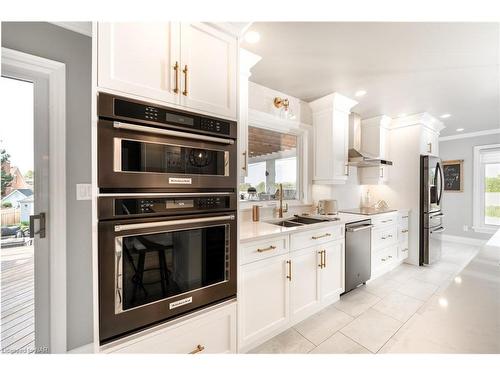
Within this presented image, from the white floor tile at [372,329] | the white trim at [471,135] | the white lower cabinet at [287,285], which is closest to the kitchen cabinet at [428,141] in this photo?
the white trim at [471,135]

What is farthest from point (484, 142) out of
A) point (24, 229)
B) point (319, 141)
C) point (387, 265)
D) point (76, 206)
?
point (24, 229)

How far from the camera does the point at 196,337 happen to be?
1271mm

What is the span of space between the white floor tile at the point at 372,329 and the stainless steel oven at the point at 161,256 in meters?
1.27

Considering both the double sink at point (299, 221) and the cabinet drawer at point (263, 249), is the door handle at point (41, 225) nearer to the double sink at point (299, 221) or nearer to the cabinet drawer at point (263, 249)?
the cabinet drawer at point (263, 249)

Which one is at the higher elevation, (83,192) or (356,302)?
(83,192)

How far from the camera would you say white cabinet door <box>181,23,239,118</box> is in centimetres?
123

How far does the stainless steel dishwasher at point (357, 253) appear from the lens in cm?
243

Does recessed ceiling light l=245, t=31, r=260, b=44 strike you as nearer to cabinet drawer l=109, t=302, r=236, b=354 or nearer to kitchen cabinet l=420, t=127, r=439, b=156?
cabinet drawer l=109, t=302, r=236, b=354

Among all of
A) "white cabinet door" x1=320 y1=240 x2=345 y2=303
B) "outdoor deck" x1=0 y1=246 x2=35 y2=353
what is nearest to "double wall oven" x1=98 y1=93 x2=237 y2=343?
Answer: "outdoor deck" x1=0 y1=246 x2=35 y2=353

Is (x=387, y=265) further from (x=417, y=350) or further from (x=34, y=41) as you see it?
(x=34, y=41)

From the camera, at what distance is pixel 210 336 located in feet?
4.35

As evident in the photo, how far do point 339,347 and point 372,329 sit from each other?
0.45 metres

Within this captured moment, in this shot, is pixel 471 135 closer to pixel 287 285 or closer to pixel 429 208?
pixel 429 208

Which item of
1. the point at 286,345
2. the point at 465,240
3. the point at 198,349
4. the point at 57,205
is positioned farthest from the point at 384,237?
the point at 57,205
